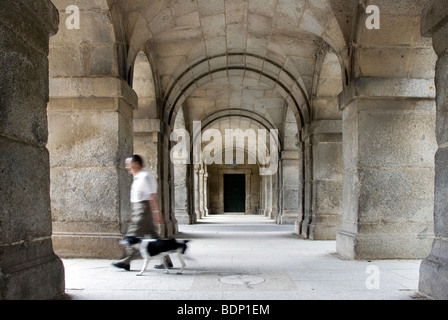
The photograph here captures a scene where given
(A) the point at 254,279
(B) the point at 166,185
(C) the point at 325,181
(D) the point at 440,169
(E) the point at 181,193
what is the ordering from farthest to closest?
(E) the point at 181,193 → (B) the point at 166,185 → (C) the point at 325,181 → (A) the point at 254,279 → (D) the point at 440,169

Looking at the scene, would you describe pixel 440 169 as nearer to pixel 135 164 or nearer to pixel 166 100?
pixel 135 164

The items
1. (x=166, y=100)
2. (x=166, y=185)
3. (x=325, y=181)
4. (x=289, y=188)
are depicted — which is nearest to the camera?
(x=325, y=181)

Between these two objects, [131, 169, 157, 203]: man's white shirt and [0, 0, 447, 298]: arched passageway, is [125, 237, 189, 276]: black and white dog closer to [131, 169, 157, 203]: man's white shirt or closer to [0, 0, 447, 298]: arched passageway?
[131, 169, 157, 203]: man's white shirt

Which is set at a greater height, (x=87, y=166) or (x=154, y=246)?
(x=87, y=166)

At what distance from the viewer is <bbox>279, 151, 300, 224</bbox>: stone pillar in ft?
37.9

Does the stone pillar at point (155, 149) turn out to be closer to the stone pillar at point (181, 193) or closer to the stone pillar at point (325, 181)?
the stone pillar at point (325, 181)

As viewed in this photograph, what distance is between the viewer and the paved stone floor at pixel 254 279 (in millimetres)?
3100

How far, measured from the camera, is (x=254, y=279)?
12.2 feet

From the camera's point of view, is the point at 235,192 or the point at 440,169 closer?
the point at 440,169

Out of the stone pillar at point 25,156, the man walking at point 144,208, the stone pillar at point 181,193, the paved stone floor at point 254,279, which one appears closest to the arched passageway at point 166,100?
the stone pillar at point 25,156

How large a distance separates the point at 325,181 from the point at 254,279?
4050 mm

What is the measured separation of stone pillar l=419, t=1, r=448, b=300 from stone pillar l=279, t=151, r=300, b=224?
27.8ft

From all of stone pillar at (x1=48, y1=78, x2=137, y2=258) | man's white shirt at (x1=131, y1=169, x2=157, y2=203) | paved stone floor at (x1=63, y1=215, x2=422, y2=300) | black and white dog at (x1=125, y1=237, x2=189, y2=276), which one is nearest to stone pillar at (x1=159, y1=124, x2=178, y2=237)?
paved stone floor at (x1=63, y1=215, x2=422, y2=300)

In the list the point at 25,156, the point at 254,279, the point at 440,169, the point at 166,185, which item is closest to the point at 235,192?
the point at 166,185
